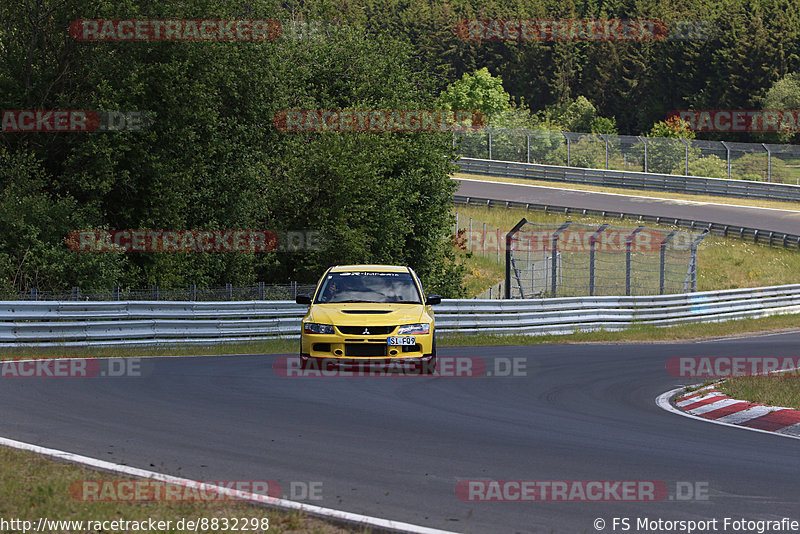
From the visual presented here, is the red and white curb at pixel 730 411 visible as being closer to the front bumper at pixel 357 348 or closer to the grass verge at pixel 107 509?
the front bumper at pixel 357 348

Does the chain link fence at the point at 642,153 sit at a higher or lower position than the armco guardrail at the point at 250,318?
higher

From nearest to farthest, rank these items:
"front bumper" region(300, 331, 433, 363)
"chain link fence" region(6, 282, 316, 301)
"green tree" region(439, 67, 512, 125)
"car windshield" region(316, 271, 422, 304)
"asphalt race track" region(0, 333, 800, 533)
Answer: "asphalt race track" region(0, 333, 800, 533) → "front bumper" region(300, 331, 433, 363) → "car windshield" region(316, 271, 422, 304) → "chain link fence" region(6, 282, 316, 301) → "green tree" region(439, 67, 512, 125)

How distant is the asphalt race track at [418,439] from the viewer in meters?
6.73

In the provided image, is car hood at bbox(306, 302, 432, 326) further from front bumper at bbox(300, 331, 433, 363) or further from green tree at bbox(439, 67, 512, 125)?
green tree at bbox(439, 67, 512, 125)

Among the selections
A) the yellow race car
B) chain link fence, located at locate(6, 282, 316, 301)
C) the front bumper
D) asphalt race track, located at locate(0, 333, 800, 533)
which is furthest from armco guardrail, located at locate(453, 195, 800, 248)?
the front bumper

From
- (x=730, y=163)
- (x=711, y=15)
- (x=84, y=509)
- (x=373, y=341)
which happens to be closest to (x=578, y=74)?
(x=711, y=15)

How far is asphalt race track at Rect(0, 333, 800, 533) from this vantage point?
6.73m

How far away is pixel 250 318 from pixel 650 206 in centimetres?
3351

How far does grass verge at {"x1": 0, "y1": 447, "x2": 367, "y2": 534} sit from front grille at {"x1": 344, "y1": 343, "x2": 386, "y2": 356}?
20.3ft

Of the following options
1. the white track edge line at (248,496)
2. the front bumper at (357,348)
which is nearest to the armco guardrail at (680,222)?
the front bumper at (357,348)

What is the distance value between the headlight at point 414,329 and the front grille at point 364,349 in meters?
0.33

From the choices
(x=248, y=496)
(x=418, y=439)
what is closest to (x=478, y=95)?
(x=418, y=439)

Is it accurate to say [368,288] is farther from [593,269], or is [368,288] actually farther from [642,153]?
[642,153]

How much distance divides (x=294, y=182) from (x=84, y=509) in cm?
2315
